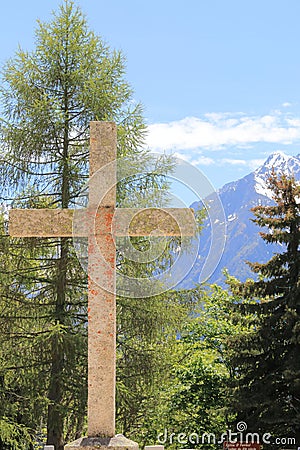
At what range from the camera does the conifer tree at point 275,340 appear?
10617mm

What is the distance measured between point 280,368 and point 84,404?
3.17m

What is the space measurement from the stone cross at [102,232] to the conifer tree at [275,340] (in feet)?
20.0

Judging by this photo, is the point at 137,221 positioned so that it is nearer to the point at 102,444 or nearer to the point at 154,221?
the point at 154,221

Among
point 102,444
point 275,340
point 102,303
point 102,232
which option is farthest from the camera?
point 275,340

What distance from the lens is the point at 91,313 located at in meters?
4.65

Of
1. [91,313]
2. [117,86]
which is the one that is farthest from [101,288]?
[117,86]

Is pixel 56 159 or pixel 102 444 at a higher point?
pixel 56 159

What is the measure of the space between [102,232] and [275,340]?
273 inches

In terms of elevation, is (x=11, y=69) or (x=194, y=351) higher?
(x=11, y=69)

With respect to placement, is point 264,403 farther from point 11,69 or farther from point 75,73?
point 11,69

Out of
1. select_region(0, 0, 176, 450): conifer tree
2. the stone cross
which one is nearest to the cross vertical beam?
the stone cross

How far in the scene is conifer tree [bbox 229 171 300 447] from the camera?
1062 centimetres

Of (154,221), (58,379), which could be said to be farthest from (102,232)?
(58,379)

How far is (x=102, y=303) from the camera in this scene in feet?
15.3
